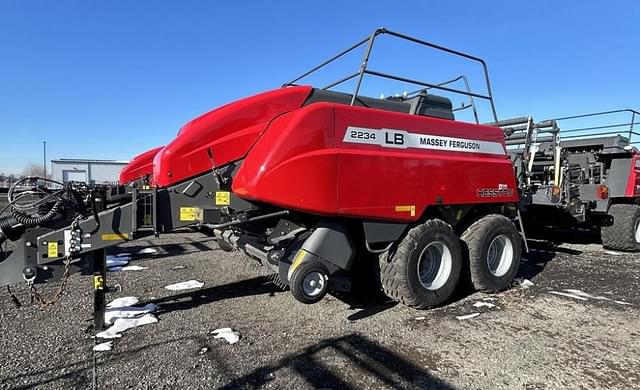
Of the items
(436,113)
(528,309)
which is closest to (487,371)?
(528,309)

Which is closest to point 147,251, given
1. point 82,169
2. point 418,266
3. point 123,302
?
point 123,302

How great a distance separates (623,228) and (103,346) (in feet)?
29.4

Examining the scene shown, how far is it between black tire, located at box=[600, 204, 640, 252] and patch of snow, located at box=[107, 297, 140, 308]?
28.0ft

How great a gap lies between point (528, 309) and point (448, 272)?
0.96 metres

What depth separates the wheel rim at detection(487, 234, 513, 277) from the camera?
17.7ft

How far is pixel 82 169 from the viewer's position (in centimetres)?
2945

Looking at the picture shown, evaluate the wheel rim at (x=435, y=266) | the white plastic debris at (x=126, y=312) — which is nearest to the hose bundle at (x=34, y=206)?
the white plastic debris at (x=126, y=312)

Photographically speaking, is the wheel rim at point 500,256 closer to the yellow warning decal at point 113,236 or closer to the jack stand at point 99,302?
the yellow warning decal at point 113,236

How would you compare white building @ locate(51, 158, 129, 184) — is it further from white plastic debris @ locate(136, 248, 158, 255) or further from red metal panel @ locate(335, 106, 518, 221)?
red metal panel @ locate(335, 106, 518, 221)

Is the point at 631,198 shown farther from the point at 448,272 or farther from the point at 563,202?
the point at 448,272

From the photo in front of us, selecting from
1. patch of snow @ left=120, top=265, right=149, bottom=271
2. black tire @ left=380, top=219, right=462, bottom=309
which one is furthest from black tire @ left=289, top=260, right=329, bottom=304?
patch of snow @ left=120, top=265, right=149, bottom=271

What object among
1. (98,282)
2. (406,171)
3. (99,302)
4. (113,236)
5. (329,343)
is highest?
(406,171)

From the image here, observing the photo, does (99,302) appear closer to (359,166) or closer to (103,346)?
(103,346)

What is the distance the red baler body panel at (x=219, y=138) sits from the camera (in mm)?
4035
